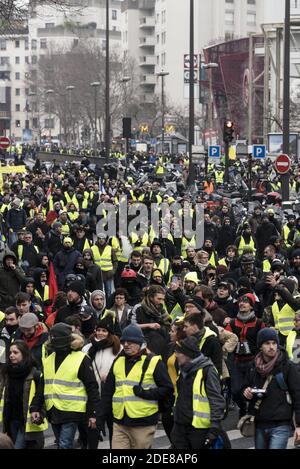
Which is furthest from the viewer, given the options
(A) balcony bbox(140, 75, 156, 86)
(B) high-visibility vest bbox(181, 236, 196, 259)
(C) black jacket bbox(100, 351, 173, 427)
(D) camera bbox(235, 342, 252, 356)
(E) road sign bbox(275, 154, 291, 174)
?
(A) balcony bbox(140, 75, 156, 86)

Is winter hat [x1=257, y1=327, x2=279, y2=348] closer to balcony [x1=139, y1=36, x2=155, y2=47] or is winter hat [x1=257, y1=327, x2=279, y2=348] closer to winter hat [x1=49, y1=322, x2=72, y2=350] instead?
winter hat [x1=49, y1=322, x2=72, y2=350]

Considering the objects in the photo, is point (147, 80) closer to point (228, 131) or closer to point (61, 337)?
point (228, 131)

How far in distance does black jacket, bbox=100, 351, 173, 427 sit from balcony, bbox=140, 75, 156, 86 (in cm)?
13791

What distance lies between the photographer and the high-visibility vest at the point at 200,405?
9320 millimetres

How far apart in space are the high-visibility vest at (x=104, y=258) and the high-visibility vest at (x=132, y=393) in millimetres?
10849

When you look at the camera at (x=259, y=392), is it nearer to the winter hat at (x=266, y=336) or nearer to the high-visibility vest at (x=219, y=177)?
the winter hat at (x=266, y=336)

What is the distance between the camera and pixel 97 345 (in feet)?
36.9

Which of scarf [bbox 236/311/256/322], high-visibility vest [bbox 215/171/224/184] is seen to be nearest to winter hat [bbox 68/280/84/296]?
scarf [bbox 236/311/256/322]

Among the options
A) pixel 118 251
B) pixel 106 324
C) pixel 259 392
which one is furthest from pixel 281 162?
pixel 259 392

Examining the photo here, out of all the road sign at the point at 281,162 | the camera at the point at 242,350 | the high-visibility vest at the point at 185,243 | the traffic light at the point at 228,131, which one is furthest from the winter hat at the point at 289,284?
the traffic light at the point at 228,131

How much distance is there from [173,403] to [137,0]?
141647 millimetres

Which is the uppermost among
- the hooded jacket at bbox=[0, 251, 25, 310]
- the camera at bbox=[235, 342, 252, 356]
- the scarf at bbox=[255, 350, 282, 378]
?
the scarf at bbox=[255, 350, 282, 378]

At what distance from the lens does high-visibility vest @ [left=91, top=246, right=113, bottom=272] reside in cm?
2064

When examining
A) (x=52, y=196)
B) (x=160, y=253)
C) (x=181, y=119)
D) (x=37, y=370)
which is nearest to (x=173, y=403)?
(x=37, y=370)
